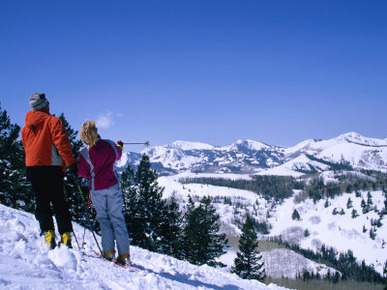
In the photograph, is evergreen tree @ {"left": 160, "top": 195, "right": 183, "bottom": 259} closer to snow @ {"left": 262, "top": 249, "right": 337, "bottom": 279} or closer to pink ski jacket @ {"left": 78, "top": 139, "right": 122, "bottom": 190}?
pink ski jacket @ {"left": 78, "top": 139, "right": 122, "bottom": 190}

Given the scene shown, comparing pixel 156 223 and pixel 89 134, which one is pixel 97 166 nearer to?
pixel 89 134

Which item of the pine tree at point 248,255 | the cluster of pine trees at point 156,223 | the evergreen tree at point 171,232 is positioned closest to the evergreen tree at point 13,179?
the cluster of pine trees at point 156,223

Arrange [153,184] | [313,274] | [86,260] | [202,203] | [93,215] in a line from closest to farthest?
[86,260]
[93,215]
[153,184]
[202,203]
[313,274]

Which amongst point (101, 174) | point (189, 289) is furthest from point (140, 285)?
point (101, 174)

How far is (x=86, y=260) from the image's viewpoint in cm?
470

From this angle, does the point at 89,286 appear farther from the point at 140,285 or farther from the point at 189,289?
the point at 189,289

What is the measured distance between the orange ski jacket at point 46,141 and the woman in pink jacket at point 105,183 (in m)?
0.45

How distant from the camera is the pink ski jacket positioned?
511 centimetres

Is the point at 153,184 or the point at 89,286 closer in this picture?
the point at 89,286

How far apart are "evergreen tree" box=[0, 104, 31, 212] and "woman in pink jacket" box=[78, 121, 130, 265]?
58.9 ft

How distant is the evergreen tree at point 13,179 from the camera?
20547 mm

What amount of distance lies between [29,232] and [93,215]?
18.6 metres

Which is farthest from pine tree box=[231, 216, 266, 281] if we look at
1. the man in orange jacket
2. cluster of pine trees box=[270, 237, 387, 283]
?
cluster of pine trees box=[270, 237, 387, 283]

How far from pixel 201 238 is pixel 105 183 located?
2946cm
